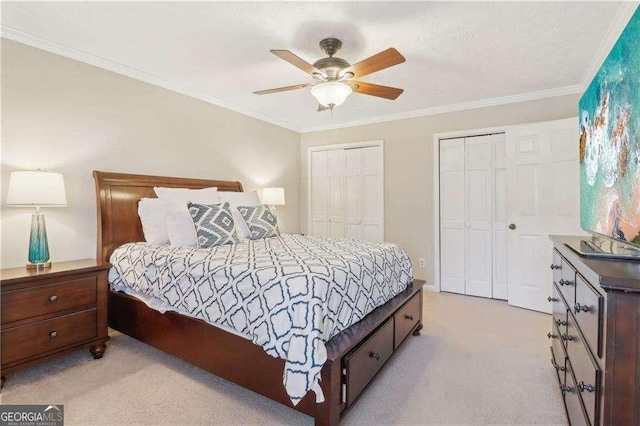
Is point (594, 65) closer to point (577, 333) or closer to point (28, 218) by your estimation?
point (577, 333)

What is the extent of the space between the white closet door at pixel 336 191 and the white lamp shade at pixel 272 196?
3.35 ft

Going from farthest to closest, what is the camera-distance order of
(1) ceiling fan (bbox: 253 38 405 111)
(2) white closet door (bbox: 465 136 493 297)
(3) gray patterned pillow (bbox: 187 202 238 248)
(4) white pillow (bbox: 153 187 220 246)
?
(2) white closet door (bbox: 465 136 493 297) → (4) white pillow (bbox: 153 187 220 246) → (3) gray patterned pillow (bbox: 187 202 238 248) → (1) ceiling fan (bbox: 253 38 405 111)

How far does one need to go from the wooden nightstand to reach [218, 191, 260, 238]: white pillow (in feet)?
3.92

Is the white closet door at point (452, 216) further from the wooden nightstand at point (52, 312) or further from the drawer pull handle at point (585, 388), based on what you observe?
the wooden nightstand at point (52, 312)

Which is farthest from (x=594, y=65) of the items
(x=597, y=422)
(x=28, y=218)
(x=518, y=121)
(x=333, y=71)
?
(x=28, y=218)

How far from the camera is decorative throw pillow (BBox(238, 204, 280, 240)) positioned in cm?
319

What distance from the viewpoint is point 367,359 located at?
190 centimetres

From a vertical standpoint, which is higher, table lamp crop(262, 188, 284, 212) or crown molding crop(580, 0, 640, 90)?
crown molding crop(580, 0, 640, 90)

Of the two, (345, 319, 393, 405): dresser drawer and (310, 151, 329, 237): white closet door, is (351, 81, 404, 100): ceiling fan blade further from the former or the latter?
(310, 151, 329, 237): white closet door

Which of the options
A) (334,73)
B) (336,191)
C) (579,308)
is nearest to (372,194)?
(336,191)

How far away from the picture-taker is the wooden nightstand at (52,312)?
6.53 ft

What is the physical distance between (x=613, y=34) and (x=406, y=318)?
2.61 metres

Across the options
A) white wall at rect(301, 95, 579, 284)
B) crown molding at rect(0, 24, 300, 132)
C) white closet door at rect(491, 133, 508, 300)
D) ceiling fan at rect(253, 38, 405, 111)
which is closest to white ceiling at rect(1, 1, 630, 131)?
crown molding at rect(0, 24, 300, 132)

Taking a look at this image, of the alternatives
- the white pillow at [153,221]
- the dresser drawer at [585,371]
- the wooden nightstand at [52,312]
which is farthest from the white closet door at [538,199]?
the wooden nightstand at [52,312]
